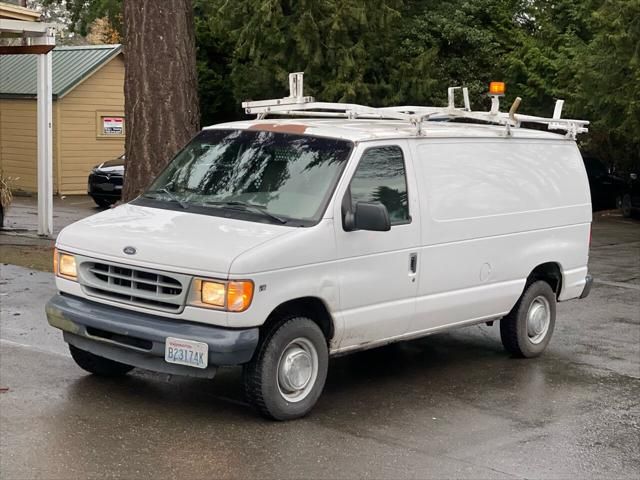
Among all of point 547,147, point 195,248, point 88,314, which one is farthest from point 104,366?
point 547,147

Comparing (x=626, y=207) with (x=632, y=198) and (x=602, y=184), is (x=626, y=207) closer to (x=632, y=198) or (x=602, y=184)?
(x=632, y=198)

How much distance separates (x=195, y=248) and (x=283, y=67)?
2308 cm

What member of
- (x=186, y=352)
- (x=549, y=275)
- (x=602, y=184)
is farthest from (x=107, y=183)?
(x=186, y=352)

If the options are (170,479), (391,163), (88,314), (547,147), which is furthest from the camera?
(547,147)

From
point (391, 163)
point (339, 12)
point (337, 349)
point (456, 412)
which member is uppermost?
point (339, 12)

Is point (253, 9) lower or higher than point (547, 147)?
higher

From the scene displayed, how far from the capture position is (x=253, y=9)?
28.2 meters

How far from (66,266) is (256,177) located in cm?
146

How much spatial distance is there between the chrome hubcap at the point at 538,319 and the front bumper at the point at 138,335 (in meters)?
3.47

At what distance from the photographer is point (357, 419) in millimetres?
6984

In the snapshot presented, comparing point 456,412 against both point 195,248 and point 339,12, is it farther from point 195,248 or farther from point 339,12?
point 339,12

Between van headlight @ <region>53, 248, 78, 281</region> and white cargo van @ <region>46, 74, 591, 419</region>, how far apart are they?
1cm

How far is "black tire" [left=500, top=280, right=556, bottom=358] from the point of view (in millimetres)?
8961

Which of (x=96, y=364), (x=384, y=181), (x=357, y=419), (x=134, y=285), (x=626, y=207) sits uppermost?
(x=384, y=181)
